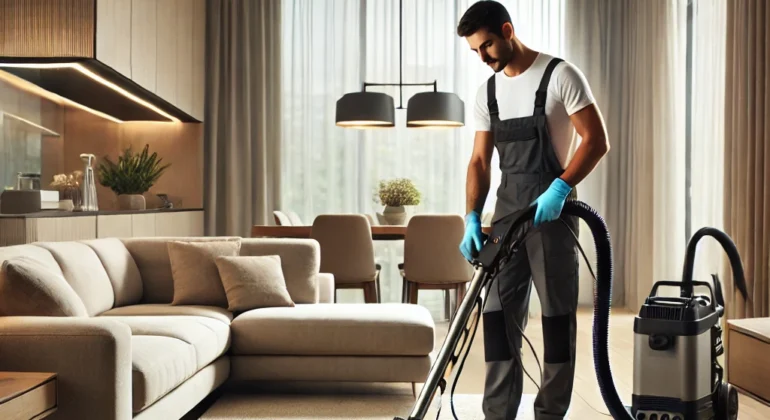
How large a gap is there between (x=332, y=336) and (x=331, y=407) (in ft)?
0.97

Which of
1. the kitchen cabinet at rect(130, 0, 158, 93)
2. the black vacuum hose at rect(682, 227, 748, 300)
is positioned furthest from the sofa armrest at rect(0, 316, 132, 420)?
the kitchen cabinet at rect(130, 0, 158, 93)

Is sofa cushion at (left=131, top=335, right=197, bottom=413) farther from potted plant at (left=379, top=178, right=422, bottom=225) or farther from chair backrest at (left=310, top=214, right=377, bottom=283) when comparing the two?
potted plant at (left=379, top=178, right=422, bottom=225)

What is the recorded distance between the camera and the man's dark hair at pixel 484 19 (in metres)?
2.41

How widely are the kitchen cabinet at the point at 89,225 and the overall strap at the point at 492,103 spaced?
210 cm

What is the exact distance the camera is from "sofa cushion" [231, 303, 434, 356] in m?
3.53

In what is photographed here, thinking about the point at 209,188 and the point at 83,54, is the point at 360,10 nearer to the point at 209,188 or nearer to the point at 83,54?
the point at 209,188

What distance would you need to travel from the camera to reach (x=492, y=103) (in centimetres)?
262

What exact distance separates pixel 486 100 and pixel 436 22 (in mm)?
4665

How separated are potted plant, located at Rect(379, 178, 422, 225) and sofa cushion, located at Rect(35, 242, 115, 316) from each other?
2.54 meters

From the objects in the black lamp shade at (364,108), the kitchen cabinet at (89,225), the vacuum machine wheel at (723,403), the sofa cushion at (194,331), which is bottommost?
the vacuum machine wheel at (723,403)

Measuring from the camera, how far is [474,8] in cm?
242

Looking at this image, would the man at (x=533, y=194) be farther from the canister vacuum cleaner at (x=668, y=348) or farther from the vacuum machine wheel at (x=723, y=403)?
the vacuum machine wheel at (x=723, y=403)

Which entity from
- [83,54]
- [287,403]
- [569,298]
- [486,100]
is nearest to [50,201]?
[83,54]

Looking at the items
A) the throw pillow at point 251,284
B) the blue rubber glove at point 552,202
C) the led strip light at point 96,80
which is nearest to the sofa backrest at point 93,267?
the throw pillow at point 251,284
